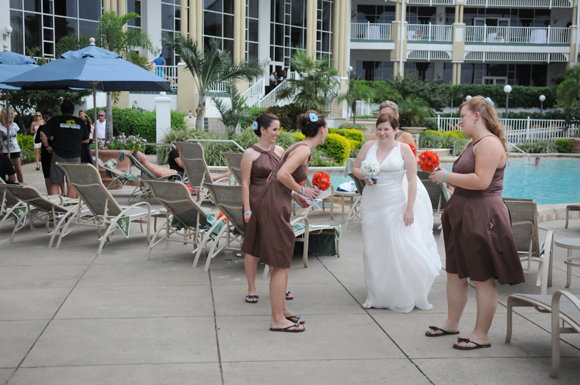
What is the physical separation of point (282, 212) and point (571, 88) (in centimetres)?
2968

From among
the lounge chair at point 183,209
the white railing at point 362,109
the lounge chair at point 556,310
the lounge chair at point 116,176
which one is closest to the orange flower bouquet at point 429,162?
the lounge chair at point 556,310

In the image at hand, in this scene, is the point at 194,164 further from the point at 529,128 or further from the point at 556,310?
the point at 529,128

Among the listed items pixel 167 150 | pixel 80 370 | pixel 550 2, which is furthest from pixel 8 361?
pixel 550 2

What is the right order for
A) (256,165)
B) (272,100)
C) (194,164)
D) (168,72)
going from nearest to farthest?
(256,165), (194,164), (168,72), (272,100)

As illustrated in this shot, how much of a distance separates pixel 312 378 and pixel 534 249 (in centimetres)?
308

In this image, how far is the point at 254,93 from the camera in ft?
90.0

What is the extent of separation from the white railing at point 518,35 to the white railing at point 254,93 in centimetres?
1786

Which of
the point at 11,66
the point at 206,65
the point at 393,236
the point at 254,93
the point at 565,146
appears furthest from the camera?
the point at 565,146

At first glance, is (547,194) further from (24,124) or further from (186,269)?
(24,124)

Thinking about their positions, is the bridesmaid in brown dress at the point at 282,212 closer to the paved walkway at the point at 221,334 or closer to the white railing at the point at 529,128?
the paved walkway at the point at 221,334

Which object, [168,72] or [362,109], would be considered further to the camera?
[362,109]

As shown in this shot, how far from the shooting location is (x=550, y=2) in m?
39.0

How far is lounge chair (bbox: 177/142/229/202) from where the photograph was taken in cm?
1061

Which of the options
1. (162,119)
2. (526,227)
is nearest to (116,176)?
(162,119)
